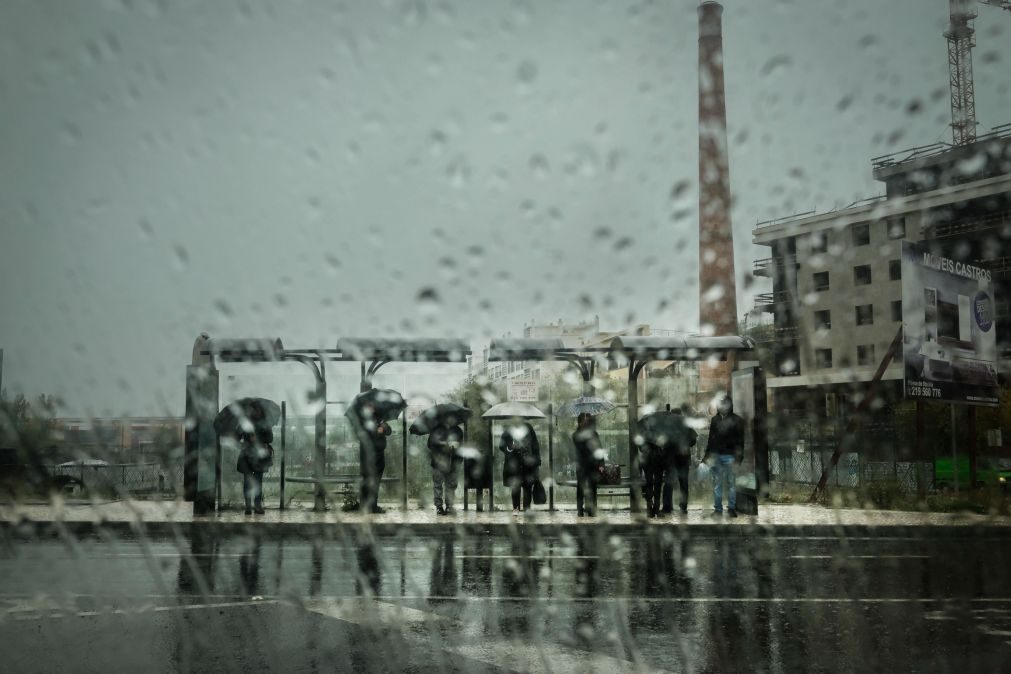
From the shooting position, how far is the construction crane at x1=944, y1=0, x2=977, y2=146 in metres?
14.9

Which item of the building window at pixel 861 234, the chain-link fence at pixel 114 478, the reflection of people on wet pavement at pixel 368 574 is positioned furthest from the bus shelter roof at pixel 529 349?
the building window at pixel 861 234

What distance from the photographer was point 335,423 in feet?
53.7

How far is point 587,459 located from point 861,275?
32213mm

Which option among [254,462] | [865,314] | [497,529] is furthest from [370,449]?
[865,314]

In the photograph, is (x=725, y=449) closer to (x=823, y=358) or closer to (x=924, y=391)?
(x=924, y=391)

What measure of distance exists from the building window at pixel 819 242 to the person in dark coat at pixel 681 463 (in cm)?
3453

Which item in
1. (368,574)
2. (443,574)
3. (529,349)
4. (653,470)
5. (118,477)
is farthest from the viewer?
(118,477)

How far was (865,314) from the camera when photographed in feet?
138

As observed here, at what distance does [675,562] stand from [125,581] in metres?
5.37

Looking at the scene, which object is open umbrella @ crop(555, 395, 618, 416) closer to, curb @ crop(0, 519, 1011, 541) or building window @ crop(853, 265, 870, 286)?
curb @ crop(0, 519, 1011, 541)

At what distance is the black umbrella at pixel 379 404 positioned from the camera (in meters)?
15.2

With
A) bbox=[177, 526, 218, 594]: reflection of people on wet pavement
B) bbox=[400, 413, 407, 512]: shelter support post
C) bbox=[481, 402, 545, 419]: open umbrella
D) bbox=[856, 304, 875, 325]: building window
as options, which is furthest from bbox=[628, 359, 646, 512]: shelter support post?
bbox=[856, 304, 875, 325]: building window

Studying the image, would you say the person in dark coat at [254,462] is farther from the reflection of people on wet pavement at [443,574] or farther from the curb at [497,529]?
the reflection of people on wet pavement at [443,574]

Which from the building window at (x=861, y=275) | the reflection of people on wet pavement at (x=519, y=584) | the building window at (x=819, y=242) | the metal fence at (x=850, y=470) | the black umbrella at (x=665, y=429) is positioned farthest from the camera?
the building window at (x=819, y=242)
